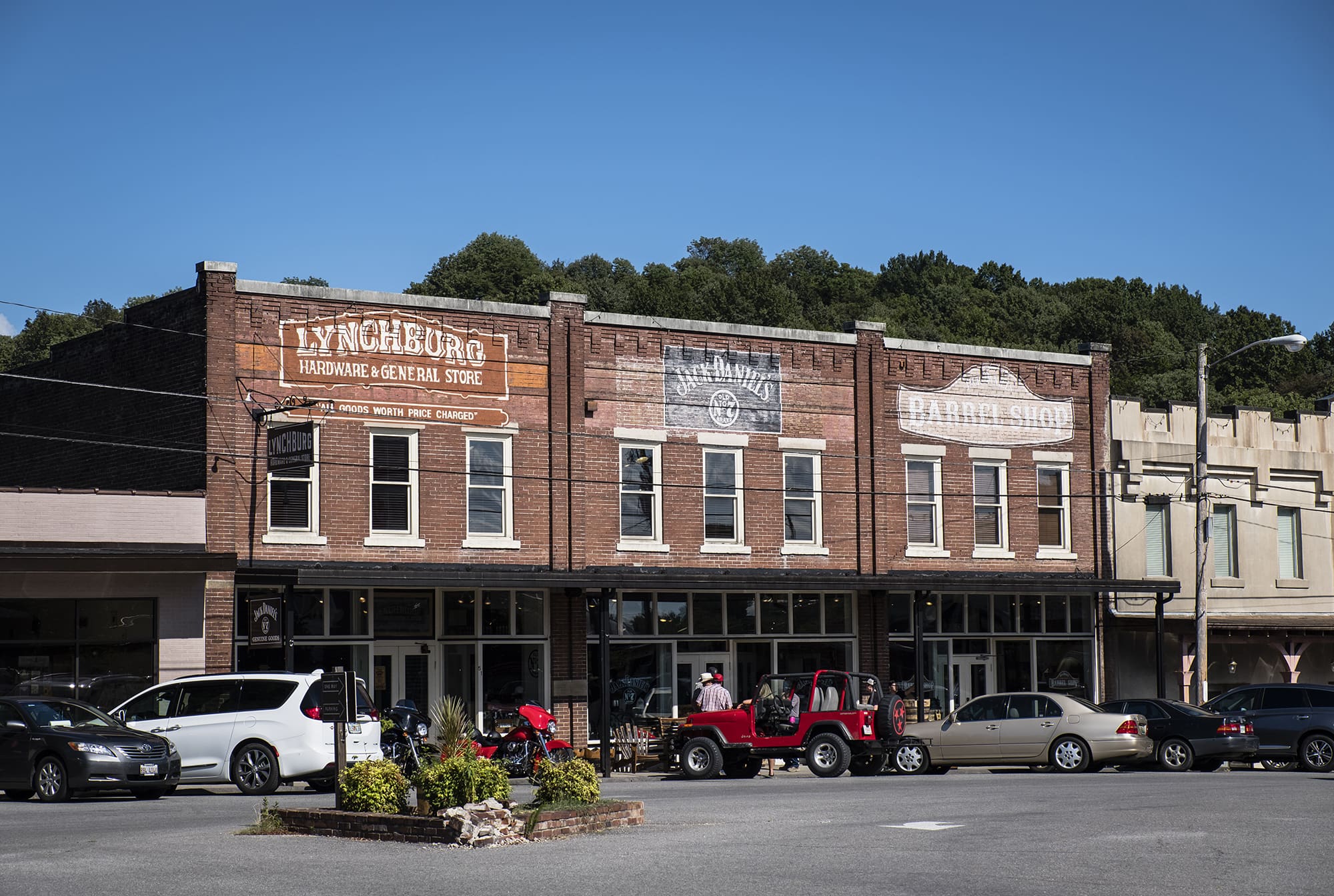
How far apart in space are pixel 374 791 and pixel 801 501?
18.5m

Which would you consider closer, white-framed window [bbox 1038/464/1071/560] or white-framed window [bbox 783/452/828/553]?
white-framed window [bbox 783/452/828/553]

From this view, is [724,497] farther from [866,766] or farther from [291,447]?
[291,447]

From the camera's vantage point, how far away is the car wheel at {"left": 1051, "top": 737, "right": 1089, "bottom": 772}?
26156 mm

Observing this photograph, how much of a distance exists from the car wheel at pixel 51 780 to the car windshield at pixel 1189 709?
17792 mm

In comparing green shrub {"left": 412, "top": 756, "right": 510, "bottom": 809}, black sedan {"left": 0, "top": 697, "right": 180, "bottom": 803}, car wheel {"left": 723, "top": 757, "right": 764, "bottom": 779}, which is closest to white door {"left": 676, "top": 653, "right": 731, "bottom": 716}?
car wheel {"left": 723, "top": 757, "right": 764, "bottom": 779}

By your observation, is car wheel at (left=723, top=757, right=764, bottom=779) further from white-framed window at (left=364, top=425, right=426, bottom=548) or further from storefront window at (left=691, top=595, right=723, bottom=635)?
white-framed window at (left=364, top=425, right=426, bottom=548)

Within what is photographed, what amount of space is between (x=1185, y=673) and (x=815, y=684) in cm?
1441

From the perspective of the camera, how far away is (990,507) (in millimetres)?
34906

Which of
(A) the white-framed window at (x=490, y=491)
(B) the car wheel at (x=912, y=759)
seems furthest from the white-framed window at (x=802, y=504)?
(B) the car wheel at (x=912, y=759)

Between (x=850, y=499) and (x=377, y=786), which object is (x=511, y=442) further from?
(x=377, y=786)

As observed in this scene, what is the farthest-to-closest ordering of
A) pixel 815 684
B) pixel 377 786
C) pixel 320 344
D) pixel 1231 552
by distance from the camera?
pixel 1231 552 → pixel 320 344 → pixel 815 684 → pixel 377 786

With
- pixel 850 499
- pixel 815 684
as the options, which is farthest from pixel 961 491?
pixel 815 684

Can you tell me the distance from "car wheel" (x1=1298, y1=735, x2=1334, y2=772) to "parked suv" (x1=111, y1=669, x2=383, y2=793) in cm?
1545

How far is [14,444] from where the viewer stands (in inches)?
1310
